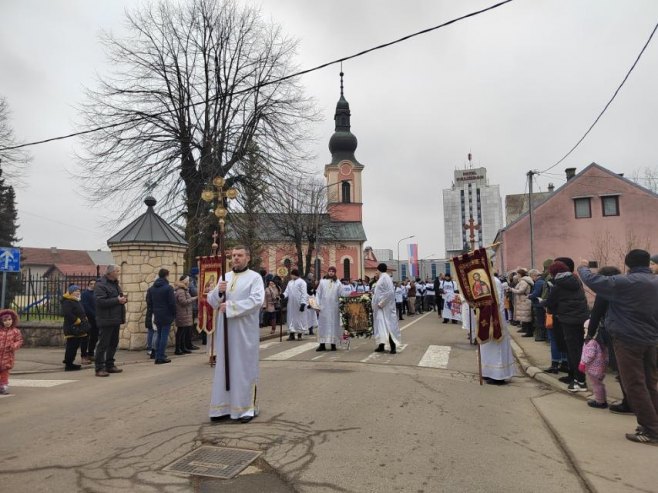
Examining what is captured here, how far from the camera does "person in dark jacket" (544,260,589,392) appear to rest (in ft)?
23.2

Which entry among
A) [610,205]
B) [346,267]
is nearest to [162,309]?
[610,205]

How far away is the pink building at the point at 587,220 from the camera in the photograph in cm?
3406

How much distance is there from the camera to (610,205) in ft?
115

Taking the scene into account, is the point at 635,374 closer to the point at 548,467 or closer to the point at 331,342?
the point at 548,467

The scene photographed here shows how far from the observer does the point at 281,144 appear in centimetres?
2219

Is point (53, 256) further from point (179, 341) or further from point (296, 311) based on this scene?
point (179, 341)

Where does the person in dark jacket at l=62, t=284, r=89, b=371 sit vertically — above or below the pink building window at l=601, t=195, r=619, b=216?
below

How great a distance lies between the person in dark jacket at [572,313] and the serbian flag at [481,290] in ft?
2.95

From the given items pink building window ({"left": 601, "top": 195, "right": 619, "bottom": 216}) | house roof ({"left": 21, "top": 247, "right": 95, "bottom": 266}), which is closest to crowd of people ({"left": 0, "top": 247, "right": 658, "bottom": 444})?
pink building window ({"left": 601, "top": 195, "right": 619, "bottom": 216})

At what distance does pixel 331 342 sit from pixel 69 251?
9416 centimetres

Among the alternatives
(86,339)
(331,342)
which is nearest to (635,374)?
(331,342)

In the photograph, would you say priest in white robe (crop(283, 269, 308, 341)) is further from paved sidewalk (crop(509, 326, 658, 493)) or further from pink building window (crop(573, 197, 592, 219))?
pink building window (crop(573, 197, 592, 219))

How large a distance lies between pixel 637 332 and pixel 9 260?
12.8 metres

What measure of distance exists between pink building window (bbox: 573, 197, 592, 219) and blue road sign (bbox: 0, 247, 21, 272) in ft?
116
